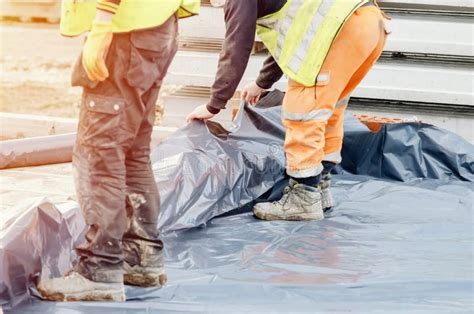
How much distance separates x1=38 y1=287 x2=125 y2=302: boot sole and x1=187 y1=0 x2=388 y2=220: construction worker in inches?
45.8

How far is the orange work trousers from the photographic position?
3887mm

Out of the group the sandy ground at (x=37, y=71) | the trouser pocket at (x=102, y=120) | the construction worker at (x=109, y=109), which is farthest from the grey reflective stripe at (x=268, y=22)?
the sandy ground at (x=37, y=71)

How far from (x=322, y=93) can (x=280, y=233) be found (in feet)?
2.04

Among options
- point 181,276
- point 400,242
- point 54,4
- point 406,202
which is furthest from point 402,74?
point 54,4

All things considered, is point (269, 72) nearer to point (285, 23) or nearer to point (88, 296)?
point (285, 23)

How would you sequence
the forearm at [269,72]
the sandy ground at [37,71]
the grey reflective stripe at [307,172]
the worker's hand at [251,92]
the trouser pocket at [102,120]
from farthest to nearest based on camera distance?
the sandy ground at [37,71]
the worker's hand at [251,92]
the forearm at [269,72]
the grey reflective stripe at [307,172]
the trouser pocket at [102,120]

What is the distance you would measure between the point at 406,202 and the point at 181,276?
1404 millimetres

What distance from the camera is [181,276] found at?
316 centimetres

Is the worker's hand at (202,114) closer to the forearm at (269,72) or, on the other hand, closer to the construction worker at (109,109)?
the forearm at (269,72)

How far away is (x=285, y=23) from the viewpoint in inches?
154

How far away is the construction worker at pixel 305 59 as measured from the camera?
3857 millimetres

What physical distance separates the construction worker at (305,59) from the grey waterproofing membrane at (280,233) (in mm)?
200

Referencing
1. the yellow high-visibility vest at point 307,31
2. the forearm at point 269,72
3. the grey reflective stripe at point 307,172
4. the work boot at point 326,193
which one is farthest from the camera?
the forearm at point 269,72

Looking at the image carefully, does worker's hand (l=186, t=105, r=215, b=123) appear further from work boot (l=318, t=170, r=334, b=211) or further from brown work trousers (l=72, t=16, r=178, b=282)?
brown work trousers (l=72, t=16, r=178, b=282)
